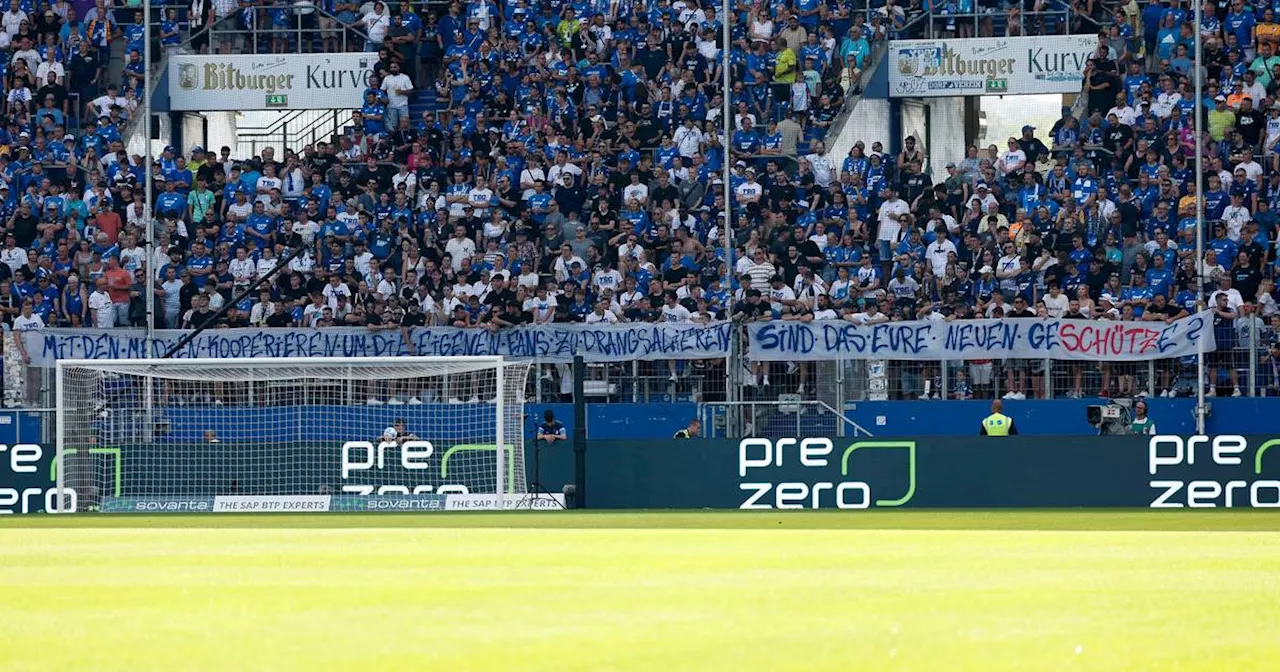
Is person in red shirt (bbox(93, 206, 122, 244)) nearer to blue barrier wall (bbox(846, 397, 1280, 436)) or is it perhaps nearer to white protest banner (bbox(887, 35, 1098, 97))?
blue barrier wall (bbox(846, 397, 1280, 436))

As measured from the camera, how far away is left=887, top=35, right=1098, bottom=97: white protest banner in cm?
3300

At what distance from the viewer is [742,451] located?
25.8 meters

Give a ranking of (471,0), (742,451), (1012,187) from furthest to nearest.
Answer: (471,0), (1012,187), (742,451)

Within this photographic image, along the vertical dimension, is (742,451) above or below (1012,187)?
below

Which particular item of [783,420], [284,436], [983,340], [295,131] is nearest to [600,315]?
[783,420]

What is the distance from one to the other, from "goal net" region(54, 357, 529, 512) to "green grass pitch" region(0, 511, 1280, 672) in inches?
374

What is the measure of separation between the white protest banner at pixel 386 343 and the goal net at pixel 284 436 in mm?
992

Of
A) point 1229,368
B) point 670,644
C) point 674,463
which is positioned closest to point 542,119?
point 674,463

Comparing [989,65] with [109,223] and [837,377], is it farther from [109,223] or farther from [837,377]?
[109,223]

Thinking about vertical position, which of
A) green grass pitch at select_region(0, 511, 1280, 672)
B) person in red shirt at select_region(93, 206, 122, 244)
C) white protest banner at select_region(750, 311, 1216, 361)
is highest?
person in red shirt at select_region(93, 206, 122, 244)

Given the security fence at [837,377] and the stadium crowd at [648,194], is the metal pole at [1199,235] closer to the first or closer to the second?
the stadium crowd at [648,194]

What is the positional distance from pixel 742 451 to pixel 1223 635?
59.9 feet

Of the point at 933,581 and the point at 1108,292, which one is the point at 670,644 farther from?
the point at 1108,292

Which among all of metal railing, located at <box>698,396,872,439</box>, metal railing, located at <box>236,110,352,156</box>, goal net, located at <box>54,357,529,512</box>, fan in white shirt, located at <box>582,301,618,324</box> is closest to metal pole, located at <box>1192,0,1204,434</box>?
metal railing, located at <box>698,396,872,439</box>
